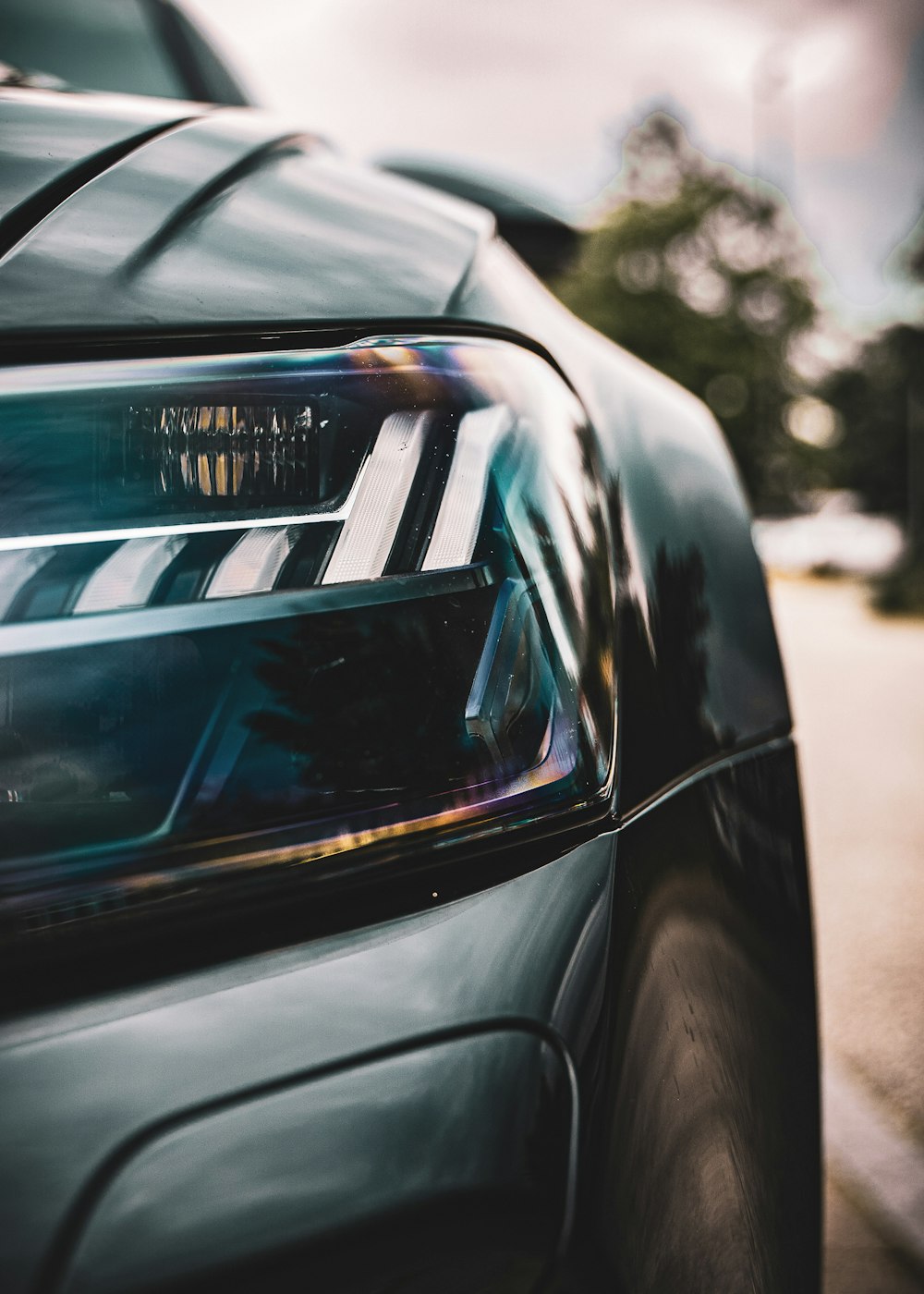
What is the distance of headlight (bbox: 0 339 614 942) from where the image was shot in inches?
26.5

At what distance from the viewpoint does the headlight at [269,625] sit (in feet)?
2.21

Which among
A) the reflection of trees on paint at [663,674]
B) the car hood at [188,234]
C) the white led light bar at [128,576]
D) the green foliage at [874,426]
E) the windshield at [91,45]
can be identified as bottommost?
the green foliage at [874,426]

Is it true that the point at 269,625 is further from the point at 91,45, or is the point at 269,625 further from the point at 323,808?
the point at 91,45

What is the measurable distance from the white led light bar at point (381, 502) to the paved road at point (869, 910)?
4.33ft

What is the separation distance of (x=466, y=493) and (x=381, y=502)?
72 millimetres

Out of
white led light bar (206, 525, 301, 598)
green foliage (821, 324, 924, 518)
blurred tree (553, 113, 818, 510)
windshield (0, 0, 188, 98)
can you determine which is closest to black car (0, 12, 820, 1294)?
white led light bar (206, 525, 301, 598)

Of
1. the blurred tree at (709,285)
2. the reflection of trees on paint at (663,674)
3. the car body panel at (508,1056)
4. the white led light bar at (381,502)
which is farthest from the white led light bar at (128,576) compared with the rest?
the blurred tree at (709,285)

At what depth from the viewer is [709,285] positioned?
3391cm

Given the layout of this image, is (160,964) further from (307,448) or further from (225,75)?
(225,75)

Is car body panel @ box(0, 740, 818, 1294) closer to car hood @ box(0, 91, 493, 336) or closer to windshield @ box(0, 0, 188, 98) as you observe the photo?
car hood @ box(0, 91, 493, 336)

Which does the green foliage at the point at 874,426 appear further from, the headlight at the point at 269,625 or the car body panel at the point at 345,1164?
the car body panel at the point at 345,1164

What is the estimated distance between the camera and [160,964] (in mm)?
660

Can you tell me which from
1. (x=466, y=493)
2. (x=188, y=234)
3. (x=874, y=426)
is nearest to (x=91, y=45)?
(x=188, y=234)

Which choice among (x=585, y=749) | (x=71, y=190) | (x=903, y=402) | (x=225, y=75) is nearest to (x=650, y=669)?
(x=585, y=749)
